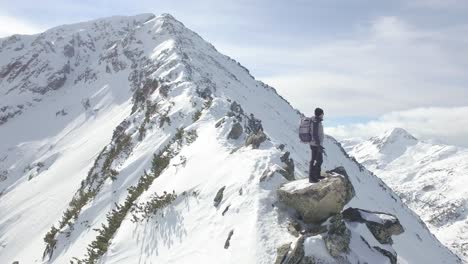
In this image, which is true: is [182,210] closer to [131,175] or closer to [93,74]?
[131,175]

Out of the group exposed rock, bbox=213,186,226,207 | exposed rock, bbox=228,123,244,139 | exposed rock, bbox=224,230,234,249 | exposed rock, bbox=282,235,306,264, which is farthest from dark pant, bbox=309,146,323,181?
exposed rock, bbox=228,123,244,139

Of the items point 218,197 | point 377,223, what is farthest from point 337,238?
point 218,197

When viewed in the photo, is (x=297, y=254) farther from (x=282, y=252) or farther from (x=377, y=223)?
(x=377, y=223)

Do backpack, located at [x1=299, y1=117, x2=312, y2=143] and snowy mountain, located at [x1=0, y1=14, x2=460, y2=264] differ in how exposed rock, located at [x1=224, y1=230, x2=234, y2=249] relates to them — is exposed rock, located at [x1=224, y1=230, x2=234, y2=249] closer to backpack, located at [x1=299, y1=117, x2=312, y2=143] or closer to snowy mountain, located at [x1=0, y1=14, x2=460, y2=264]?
snowy mountain, located at [x1=0, y1=14, x2=460, y2=264]

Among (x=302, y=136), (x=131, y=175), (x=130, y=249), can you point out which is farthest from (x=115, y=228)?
(x=302, y=136)

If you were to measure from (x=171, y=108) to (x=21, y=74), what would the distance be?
6427 centimetres

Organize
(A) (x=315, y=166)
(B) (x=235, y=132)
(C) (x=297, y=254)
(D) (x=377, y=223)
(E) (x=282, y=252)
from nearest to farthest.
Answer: (C) (x=297, y=254)
(E) (x=282, y=252)
(A) (x=315, y=166)
(D) (x=377, y=223)
(B) (x=235, y=132)

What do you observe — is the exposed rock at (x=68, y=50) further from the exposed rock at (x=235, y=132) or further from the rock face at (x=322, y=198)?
the rock face at (x=322, y=198)

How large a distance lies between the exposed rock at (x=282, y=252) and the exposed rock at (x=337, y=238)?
3.27ft

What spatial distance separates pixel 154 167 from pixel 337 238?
48.3ft

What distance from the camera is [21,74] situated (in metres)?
87.4

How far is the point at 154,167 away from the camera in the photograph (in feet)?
83.6

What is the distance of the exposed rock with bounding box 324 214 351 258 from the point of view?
12.1m

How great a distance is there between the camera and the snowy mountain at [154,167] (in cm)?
1502
